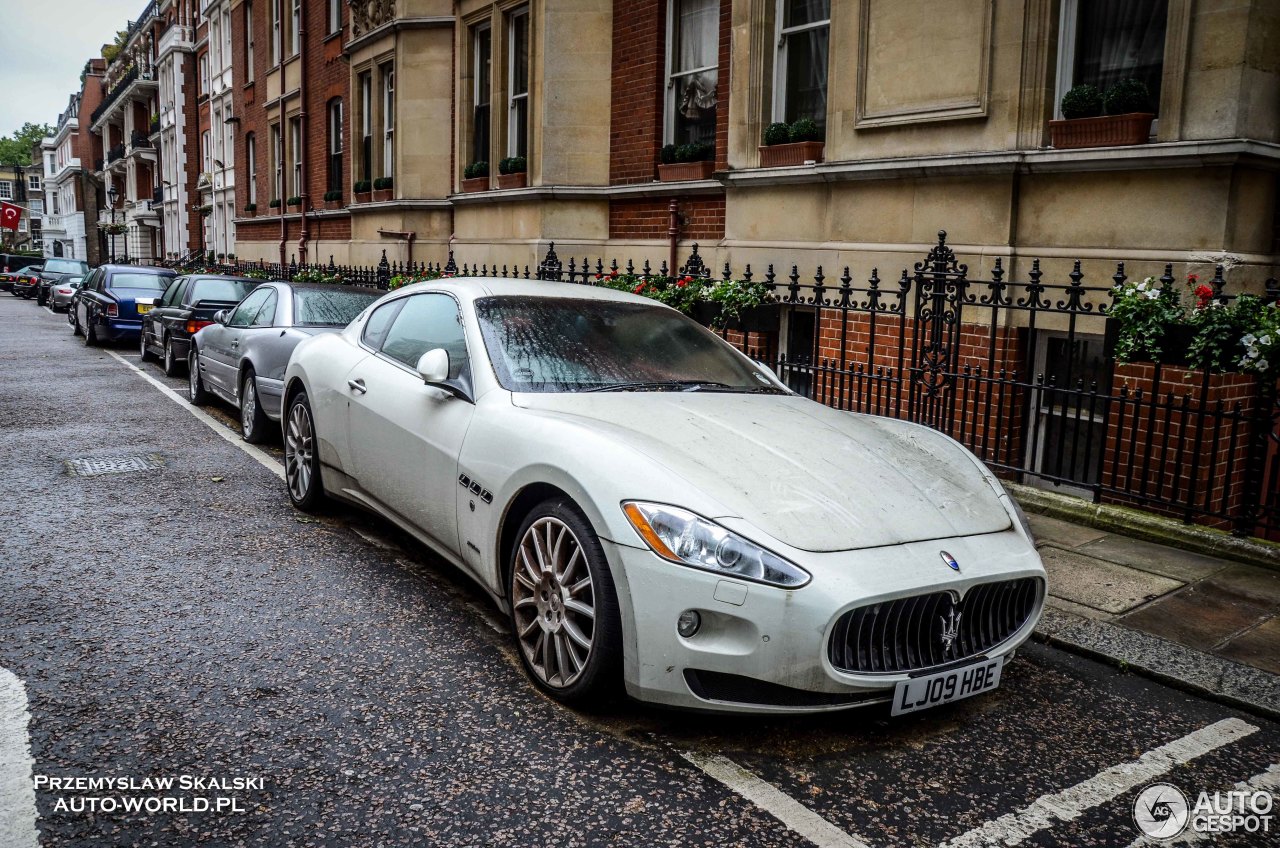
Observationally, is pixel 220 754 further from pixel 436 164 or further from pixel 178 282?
pixel 436 164

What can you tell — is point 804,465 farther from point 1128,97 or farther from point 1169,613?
point 1128,97

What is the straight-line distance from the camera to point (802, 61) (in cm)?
1102

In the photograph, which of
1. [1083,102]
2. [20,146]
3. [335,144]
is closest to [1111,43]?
[1083,102]

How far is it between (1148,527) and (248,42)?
1232 inches

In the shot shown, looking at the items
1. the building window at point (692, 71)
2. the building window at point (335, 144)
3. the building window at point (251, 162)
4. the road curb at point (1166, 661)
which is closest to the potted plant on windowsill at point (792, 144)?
the building window at point (692, 71)

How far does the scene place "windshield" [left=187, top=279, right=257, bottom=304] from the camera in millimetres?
14012

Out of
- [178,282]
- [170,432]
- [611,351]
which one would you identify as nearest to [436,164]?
[178,282]

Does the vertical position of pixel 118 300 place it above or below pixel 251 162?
below

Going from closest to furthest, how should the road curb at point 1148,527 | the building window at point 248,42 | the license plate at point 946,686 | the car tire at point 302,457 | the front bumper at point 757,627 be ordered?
the front bumper at point 757,627 → the license plate at point 946,686 → the road curb at point 1148,527 → the car tire at point 302,457 → the building window at point 248,42

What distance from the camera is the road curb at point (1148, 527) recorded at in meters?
6.01

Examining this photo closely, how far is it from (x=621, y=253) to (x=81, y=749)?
1109 centimetres

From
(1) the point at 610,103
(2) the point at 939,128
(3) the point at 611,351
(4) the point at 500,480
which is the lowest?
(4) the point at 500,480

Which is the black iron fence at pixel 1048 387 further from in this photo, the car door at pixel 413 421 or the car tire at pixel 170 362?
the car tire at pixel 170 362

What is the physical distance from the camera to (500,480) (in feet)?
14.0
